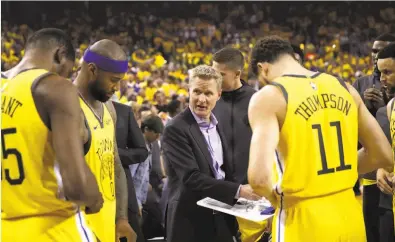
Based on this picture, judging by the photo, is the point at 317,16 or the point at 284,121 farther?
the point at 317,16

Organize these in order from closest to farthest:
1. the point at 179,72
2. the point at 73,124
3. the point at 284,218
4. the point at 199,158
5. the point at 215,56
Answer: the point at 73,124 < the point at 284,218 < the point at 199,158 < the point at 215,56 < the point at 179,72

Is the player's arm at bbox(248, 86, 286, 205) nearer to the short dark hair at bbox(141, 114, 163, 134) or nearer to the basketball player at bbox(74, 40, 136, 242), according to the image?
the basketball player at bbox(74, 40, 136, 242)

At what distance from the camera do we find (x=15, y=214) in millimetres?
3764

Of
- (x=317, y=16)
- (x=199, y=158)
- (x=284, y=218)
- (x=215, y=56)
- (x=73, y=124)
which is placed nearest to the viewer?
(x=73, y=124)

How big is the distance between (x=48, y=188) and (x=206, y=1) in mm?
25490

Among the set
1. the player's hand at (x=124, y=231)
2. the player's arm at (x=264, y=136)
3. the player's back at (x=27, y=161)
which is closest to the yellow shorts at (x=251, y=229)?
the player's hand at (x=124, y=231)

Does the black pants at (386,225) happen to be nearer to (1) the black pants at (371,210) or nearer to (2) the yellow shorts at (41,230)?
(1) the black pants at (371,210)

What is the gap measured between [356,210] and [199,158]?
1501 millimetres

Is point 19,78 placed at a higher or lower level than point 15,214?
higher

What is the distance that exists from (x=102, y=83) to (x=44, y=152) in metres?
0.89

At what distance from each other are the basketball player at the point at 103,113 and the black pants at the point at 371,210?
7.36 feet

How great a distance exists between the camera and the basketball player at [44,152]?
3.58m

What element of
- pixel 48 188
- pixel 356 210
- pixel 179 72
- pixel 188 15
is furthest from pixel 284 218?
pixel 188 15

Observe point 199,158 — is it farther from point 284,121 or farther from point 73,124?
point 73,124
